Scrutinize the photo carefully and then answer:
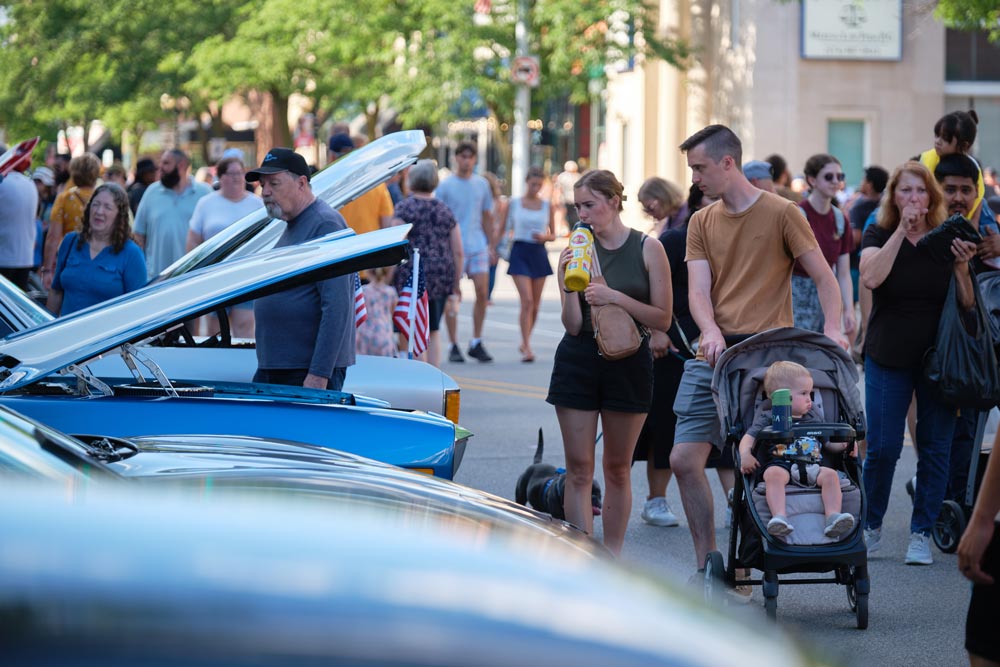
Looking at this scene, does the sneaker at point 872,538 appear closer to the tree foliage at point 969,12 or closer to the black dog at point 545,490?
the black dog at point 545,490

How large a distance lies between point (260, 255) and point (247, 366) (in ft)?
5.47

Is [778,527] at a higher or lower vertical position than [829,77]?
lower

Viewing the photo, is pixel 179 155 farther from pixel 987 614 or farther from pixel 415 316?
pixel 987 614

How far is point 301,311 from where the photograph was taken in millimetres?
6711

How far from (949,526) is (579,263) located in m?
2.60

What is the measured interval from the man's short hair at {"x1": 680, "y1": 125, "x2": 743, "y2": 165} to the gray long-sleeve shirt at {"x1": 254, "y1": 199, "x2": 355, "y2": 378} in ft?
5.42

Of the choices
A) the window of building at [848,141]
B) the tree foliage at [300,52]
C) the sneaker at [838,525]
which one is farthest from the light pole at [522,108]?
the sneaker at [838,525]

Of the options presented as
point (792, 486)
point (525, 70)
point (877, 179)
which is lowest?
point (792, 486)

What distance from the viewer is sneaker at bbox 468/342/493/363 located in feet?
50.4

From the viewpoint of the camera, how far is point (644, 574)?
2303mm

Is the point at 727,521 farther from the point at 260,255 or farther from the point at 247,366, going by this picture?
the point at 260,255

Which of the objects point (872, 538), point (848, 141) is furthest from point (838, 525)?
point (848, 141)

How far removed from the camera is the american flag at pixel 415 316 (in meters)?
10.4

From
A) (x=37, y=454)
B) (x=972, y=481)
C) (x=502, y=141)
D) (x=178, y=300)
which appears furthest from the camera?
(x=502, y=141)
